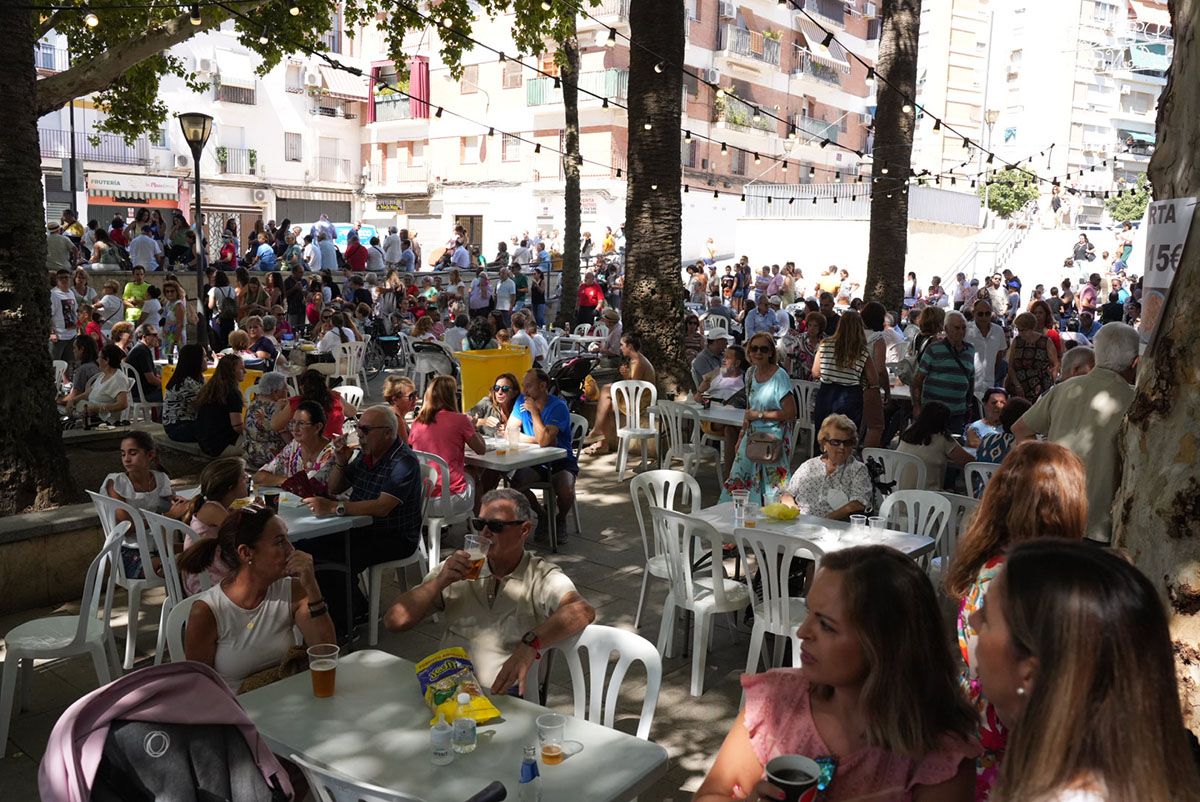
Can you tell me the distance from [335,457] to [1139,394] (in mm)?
4111

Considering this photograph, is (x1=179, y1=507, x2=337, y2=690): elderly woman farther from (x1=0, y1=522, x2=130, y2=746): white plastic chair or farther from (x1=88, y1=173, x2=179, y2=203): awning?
(x1=88, y1=173, x2=179, y2=203): awning

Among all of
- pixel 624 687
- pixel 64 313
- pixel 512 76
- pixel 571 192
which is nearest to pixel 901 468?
pixel 624 687

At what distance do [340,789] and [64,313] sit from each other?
1302cm

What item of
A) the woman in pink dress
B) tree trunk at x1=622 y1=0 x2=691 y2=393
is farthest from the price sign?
tree trunk at x1=622 y1=0 x2=691 y2=393

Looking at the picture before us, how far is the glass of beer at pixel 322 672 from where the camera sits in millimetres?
3355

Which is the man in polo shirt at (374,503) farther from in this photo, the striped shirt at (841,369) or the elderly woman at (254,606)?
the striped shirt at (841,369)

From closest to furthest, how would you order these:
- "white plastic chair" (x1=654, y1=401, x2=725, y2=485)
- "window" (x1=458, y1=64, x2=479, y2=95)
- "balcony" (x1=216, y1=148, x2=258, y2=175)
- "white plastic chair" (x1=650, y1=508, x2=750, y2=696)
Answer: "white plastic chair" (x1=650, y1=508, x2=750, y2=696) < "white plastic chair" (x1=654, y1=401, x2=725, y2=485) < "balcony" (x1=216, y1=148, x2=258, y2=175) < "window" (x1=458, y1=64, x2=479, y2=95)

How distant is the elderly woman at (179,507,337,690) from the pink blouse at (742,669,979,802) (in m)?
1.97

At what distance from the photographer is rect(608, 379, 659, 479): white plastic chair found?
9570 mm

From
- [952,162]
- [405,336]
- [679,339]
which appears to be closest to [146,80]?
[405,336]

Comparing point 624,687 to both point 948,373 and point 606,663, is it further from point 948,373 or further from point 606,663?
point 948,373

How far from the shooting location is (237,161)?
38812 mm

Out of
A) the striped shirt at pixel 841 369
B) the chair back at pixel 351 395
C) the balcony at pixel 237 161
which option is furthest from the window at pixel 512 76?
the striped shirt at pixel 841 369

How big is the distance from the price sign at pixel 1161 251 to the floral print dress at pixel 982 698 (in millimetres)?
870
